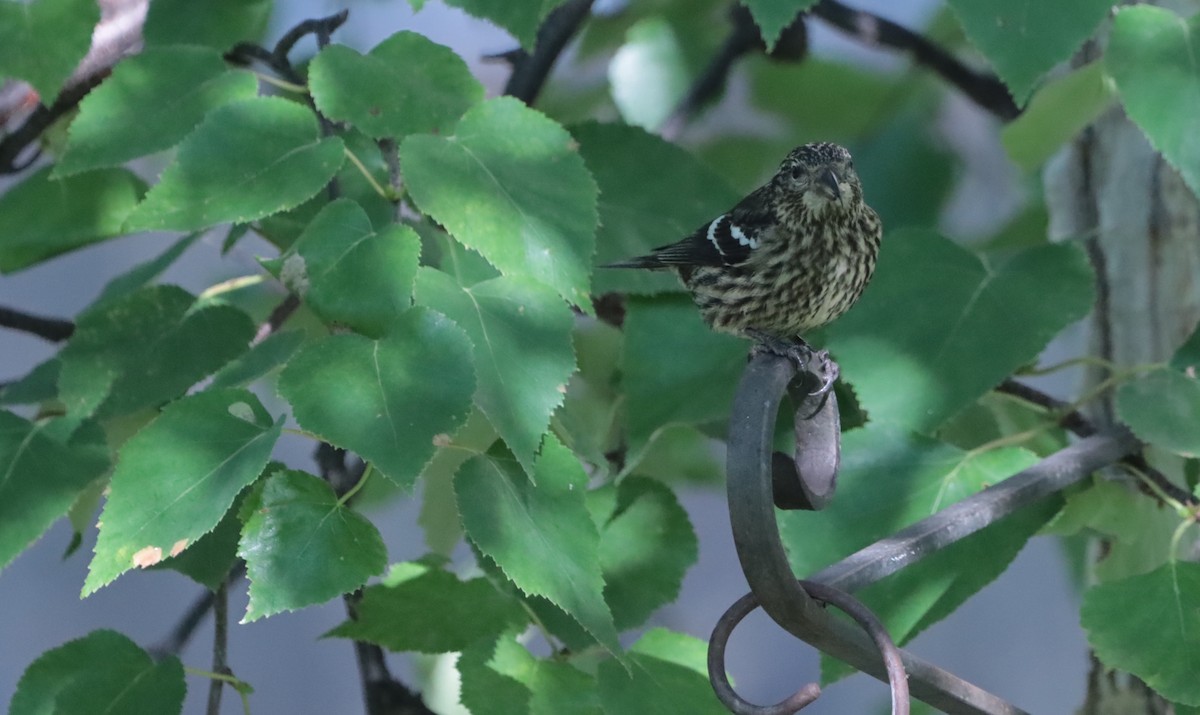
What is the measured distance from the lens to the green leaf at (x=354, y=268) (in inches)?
57.2

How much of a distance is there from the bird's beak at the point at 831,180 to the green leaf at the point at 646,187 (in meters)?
0.20

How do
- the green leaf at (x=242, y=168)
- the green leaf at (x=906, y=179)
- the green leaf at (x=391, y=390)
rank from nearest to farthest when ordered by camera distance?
1. the green leaf at (x=391, y=390)
2. the green leaf at (x=242, y=168)
3. the green leaf at (x=906, y=179)

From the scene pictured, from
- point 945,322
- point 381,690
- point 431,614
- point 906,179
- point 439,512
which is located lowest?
point 381,690

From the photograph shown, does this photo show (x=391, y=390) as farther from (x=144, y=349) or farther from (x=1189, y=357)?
(x=1189, y=357)

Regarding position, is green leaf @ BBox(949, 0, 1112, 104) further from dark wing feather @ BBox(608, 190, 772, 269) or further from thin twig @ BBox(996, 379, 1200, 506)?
dark wing feather @ BBox(608, 190, 772, 269)

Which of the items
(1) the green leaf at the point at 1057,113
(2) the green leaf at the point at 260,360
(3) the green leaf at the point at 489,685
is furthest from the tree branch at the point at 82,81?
(1) the green leaf at the point at 1057,113

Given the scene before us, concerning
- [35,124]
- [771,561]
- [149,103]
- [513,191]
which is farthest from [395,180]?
[35,124]

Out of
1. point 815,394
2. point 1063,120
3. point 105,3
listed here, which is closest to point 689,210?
point 815,394

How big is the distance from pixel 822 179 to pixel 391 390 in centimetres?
117

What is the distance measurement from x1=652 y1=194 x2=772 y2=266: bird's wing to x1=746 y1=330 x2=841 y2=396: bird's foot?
167 mm

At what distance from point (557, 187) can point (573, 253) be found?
0.11 meters

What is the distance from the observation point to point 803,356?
177 cm

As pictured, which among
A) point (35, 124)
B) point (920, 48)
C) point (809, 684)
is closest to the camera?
point (809, 684)

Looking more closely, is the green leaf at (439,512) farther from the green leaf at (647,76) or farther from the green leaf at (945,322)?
the green leaf at (647,76)
